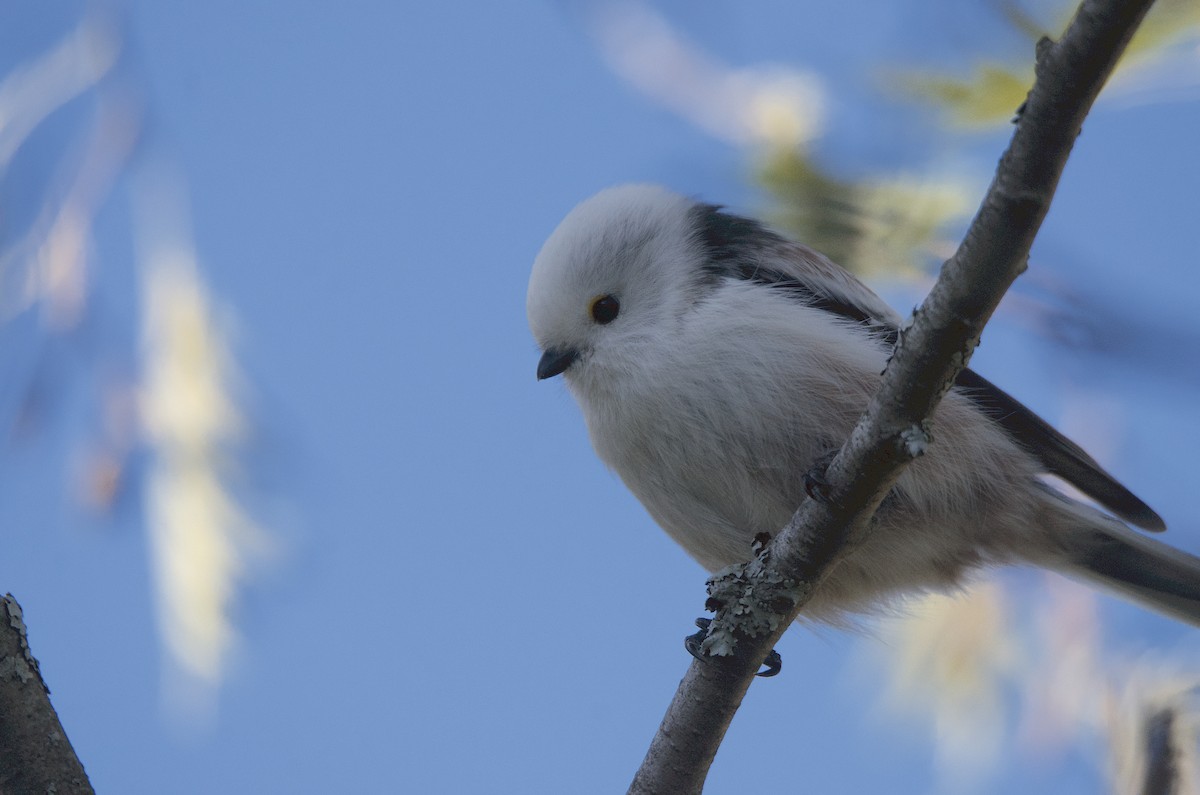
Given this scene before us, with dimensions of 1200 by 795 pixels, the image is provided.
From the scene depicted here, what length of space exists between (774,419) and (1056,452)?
0.76 meters

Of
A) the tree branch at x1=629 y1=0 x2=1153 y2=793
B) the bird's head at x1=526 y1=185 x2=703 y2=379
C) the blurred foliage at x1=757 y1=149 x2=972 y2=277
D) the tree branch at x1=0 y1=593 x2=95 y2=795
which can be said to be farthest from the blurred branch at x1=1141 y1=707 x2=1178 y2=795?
the tree branch at x1=0 y1=593 x2=95 y2=795

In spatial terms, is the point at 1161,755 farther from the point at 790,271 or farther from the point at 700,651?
the point at 790,271

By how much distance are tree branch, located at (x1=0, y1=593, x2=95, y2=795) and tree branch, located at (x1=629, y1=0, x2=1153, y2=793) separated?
109cm

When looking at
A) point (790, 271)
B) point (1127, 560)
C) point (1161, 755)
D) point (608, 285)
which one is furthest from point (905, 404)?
point (1127, 560)

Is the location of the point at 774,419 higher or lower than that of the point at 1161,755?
higher

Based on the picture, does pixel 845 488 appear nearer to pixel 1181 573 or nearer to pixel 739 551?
pixel 739 551

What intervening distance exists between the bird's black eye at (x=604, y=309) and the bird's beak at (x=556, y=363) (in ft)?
0.35

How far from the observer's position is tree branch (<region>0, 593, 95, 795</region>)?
72.1 inches

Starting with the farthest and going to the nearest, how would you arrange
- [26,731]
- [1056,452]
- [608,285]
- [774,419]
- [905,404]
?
[608,285]
[1056,452]
[774,419]
[26,731]
[905,404]

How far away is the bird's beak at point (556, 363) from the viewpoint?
8.85ft

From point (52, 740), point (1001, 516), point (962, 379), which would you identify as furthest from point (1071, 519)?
point (52, 740)

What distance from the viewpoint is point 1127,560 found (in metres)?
2.64

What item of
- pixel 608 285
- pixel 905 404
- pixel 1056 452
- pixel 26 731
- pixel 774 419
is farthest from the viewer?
pixel 608 285

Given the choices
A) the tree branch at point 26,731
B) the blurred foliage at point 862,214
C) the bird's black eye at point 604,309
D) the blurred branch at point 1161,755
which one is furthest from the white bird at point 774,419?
the tree branch at point 26,731
